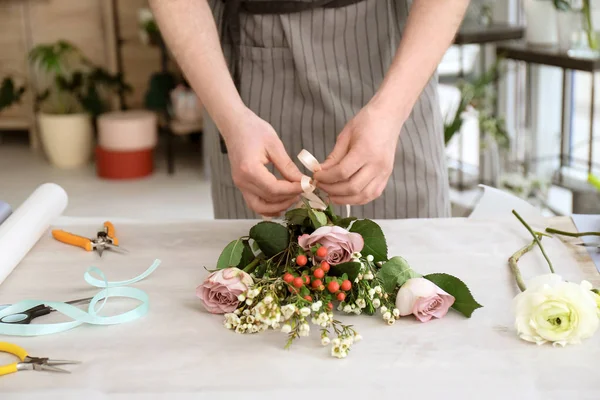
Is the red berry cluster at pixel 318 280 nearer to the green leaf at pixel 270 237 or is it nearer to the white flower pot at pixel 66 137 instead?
the green leaf at pixel 270 237

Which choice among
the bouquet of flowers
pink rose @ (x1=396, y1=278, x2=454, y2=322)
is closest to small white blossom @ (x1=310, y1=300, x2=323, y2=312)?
the bouquet of flowers

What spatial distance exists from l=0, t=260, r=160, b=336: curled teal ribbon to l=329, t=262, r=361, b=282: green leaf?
0.22 m

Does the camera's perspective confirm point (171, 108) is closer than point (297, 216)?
No

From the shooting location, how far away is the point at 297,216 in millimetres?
934

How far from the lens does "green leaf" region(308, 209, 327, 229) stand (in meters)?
0.91

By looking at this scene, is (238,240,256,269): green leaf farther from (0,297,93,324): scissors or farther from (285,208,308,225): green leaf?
(0,297,93,324): scissors

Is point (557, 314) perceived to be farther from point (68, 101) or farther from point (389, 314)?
point (68, 101)

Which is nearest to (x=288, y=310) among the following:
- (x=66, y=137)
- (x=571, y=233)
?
(x=571, y=233)

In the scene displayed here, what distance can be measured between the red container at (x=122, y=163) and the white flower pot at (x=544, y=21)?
8.49ft

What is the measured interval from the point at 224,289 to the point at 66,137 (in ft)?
14.0

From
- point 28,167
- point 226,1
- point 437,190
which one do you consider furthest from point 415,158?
point 28,167

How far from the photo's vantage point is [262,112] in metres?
1.40

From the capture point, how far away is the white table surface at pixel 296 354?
2.37 feet

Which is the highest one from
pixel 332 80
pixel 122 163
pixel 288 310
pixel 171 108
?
pixel 332 80
